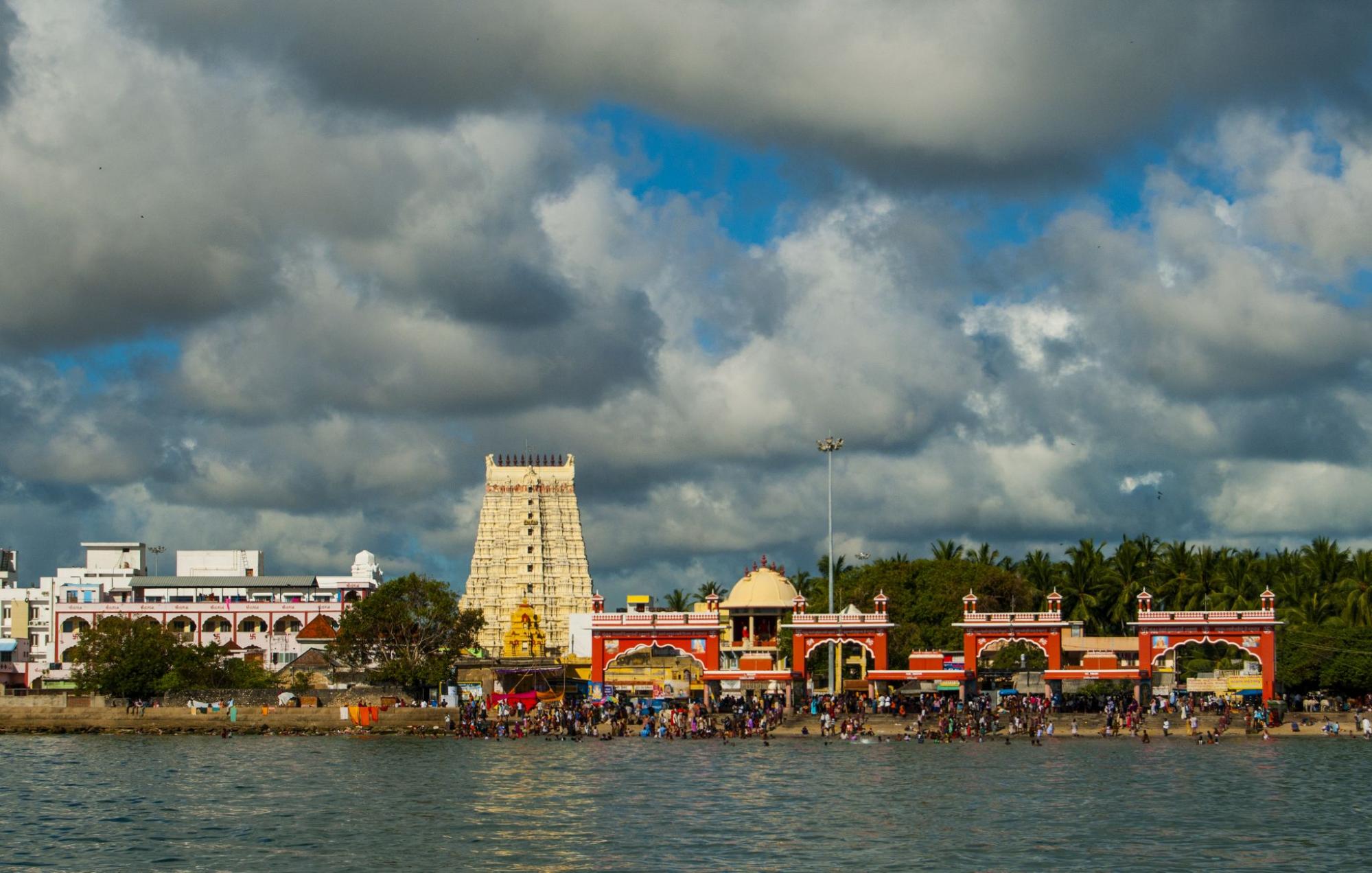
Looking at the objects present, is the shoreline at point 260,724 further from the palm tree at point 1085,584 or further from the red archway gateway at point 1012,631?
the palm tree at point 1085,584

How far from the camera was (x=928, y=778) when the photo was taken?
63188 mm

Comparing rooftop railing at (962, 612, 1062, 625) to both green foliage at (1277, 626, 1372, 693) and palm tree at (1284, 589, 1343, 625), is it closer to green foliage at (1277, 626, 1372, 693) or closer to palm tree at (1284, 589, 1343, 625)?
green foliage at (1277, 626, 1372, 693)

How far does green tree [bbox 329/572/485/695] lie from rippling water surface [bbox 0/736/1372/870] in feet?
60.2

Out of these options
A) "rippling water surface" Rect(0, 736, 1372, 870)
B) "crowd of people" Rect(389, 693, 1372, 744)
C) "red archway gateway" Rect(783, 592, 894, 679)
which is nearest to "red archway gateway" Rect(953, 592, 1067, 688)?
"crowd of people" Rect(389, 693, 1372, 744)

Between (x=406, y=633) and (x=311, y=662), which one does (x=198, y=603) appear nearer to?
(x=311, y=662)

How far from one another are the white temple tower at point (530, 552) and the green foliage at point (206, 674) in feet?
169

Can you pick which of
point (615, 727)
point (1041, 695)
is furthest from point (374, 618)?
point (1041, 695)

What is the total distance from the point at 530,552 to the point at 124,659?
201 feet

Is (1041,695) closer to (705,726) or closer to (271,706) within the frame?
(705,726)

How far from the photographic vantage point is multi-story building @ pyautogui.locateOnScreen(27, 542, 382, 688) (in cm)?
12694

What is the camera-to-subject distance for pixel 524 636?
13038 centimetres

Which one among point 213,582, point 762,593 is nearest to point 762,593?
point 762,593

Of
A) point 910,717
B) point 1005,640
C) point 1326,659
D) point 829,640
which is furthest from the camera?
point 829,640

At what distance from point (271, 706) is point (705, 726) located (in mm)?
25577
